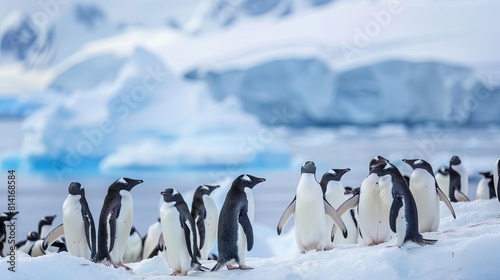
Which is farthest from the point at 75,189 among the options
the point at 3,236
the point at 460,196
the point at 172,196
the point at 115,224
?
the point at 460,196

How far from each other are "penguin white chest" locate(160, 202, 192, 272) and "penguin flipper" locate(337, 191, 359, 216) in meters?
0.96

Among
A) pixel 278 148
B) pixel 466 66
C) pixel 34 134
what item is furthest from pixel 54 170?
pixel 466 66

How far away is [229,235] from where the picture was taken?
4234mm

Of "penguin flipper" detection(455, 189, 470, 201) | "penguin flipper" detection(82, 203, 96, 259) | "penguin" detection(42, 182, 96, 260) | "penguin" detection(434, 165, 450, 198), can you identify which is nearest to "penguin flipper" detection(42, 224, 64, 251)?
"penguin" detection(42, 182, 96, 260)

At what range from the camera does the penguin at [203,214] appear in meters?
4.93

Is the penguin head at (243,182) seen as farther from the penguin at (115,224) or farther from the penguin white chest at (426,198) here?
the penguin white chest at (426,198)

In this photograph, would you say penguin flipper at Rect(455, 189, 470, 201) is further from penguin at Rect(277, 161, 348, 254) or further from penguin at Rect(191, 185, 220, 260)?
penguin at Rect(191, 185, 220, 260)

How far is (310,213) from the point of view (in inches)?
177

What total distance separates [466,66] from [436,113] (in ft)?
2.72

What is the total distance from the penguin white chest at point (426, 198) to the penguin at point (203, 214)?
1187 millimetres

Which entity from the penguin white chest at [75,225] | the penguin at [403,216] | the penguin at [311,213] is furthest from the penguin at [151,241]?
the penguin at [403,216]

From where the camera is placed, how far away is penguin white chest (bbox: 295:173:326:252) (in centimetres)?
451

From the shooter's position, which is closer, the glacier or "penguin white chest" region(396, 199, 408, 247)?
"penguin white chest" region(396, 199, 408, 247)

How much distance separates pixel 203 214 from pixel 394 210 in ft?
4.14
